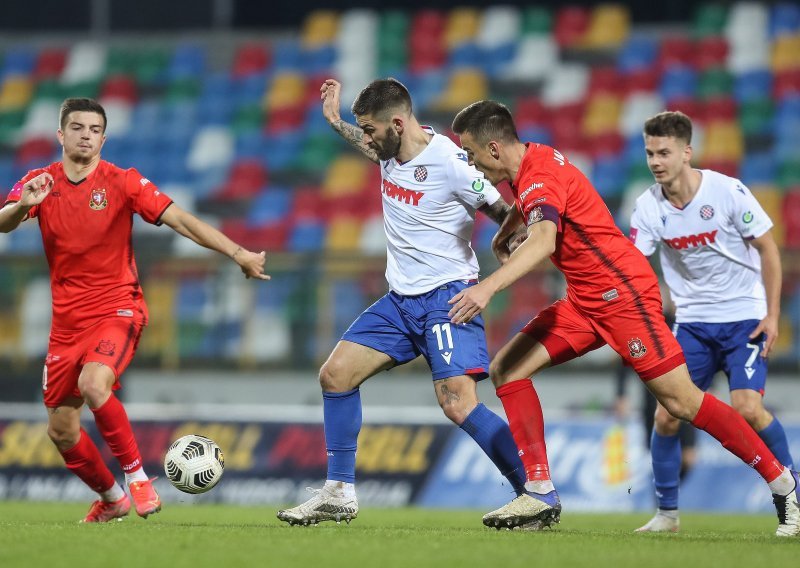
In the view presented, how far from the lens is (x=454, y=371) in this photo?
655 centimetres

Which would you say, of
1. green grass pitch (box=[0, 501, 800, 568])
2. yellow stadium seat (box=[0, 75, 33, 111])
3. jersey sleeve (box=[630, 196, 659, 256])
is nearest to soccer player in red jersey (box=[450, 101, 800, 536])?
green grass pitch (box=[0, 501, 800, 568])

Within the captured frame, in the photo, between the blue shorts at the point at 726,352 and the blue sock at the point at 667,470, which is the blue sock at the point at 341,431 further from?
the blue shorts at the point at 726,352

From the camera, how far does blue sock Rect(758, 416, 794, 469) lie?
24.2 ft

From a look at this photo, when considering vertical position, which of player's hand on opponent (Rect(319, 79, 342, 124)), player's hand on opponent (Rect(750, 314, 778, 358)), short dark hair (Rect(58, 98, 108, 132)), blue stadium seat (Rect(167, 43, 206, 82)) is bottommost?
player's hand on opponent (Rect(750, 314, 778, 358))

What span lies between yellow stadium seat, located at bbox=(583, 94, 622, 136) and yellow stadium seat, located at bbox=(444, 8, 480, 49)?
2.76m

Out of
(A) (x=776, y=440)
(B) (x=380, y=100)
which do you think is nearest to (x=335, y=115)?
(B) (x=380, y=100)

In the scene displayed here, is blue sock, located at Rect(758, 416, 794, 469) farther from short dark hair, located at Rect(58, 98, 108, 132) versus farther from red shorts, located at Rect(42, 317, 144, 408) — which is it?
short dark hair, located at Rect(58, 98, 108, 132)

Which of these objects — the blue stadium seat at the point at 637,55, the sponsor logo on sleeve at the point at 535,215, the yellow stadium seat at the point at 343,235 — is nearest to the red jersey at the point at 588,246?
the sponsor logo on sleeve at the point at 535,215

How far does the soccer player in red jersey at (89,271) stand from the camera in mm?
6914

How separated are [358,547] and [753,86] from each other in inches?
568

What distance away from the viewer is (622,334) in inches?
252

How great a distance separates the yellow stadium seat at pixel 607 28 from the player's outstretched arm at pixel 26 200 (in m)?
14.0

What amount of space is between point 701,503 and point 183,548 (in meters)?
7.28

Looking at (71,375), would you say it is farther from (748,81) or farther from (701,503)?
(748,81)
